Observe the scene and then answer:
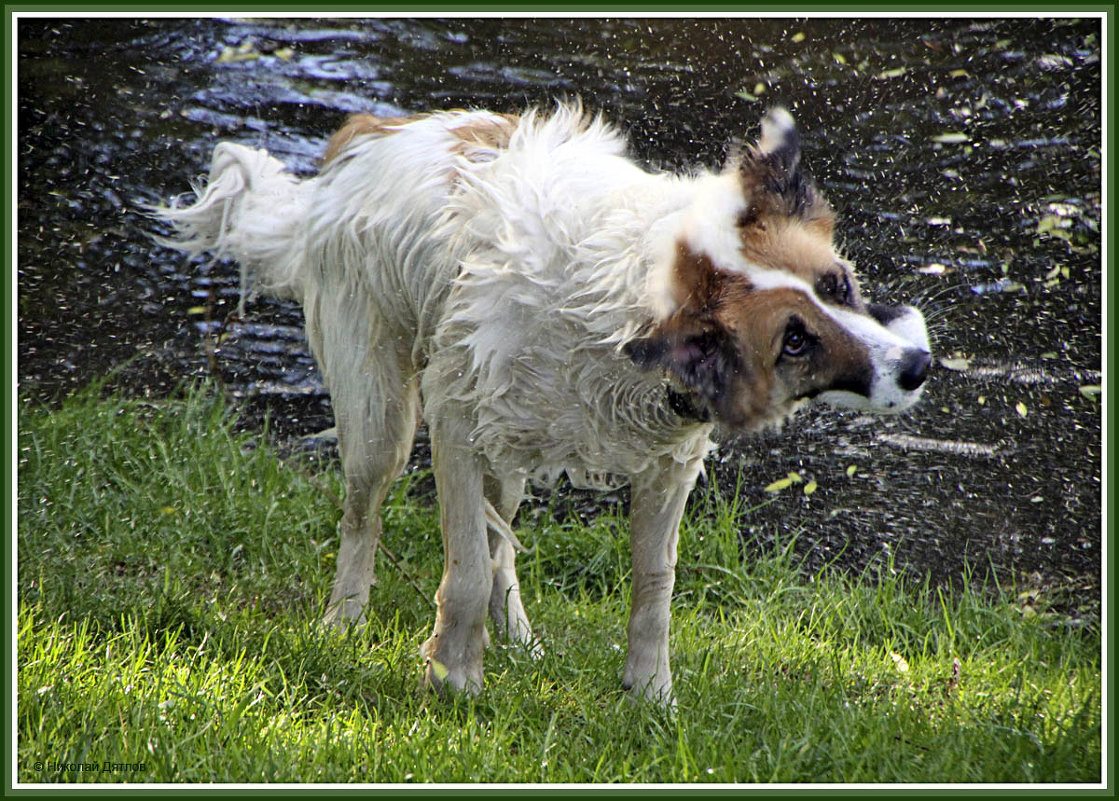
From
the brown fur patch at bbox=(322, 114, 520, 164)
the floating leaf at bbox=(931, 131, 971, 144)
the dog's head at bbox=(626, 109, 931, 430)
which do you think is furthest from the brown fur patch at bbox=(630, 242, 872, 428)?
the floating leaf at bbox=(931, 131, 971, 144)

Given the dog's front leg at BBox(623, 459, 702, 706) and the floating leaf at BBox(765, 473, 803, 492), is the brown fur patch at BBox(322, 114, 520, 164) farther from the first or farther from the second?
the floating leaf at BBox(765, 473, 803, 492)

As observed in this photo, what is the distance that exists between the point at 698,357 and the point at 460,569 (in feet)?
3.62

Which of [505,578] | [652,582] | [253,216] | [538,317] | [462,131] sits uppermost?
[462,131]

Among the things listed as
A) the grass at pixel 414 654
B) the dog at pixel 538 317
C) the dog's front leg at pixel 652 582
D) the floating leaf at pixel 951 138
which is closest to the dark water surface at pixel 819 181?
the floating leaf at pixel 951 138

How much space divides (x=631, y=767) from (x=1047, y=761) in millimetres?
1132

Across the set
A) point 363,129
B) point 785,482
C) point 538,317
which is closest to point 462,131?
point 363,129

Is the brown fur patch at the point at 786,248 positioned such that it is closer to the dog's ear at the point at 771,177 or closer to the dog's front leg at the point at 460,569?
the dog's ear at the point at 771,177

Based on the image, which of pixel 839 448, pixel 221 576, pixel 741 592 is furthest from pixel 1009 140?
pixel 221 576

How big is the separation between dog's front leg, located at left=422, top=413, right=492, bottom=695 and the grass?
4.7 inches

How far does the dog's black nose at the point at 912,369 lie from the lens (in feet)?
8.63

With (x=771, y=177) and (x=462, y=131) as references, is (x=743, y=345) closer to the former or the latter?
(x=771, y=177)

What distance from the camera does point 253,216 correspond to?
4312mm

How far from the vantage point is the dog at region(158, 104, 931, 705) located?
106 inches

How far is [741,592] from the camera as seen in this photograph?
4527 mm
